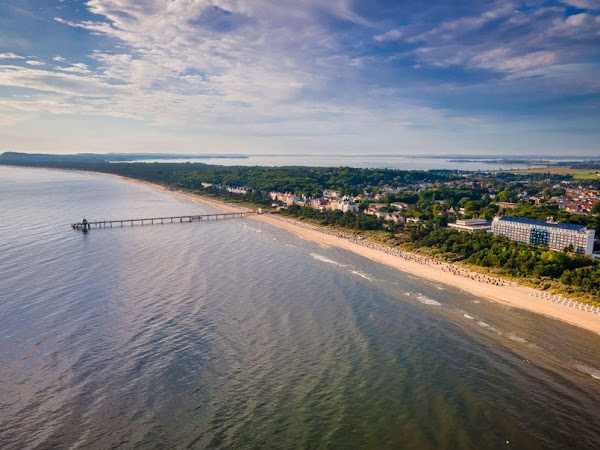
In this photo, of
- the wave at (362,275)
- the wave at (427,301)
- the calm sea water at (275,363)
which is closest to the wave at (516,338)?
the calm sea water at (275,363)

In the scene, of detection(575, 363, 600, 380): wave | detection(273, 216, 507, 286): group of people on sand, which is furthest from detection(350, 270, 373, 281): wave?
detection(575, 363, 600, 380): wave

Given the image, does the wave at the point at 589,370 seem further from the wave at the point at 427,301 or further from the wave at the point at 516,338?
the wave at the point at 427,301

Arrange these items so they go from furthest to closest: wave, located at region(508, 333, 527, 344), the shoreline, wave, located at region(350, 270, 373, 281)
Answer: wave, located at region(350, 270, 373, 281)
the shoreline
wave, located at region(508, 333, 527, 344)

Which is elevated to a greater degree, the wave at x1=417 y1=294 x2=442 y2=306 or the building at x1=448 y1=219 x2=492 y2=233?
the building at x1=448 y1=219 x2=492 y2=233

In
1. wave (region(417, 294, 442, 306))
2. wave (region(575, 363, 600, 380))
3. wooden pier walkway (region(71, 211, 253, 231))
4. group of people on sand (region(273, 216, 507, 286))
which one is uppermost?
wooden pier walkway (region(71, 211, 253, 231))

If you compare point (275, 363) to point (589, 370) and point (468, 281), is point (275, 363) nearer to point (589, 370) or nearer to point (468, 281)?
point (589, 370)

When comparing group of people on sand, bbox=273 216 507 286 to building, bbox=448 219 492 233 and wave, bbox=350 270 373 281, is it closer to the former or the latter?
wave, bbox=350 270 373 281

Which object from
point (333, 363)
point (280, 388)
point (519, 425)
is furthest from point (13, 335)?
point (519, 425)
